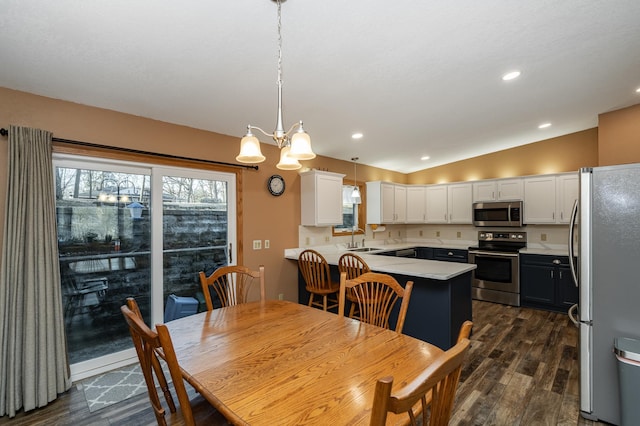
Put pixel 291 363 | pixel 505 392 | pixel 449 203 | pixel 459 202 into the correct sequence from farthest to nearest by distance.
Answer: pixel 449 203 → pixel 459 202 → pixel 505 392 → pixel 291 363

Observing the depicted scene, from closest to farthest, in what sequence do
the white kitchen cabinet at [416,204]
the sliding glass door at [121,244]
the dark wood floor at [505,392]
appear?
the dark wood floor at [505,392] < the sliding glass door at [121,244] < the white kitchen cabinet at [416,204]

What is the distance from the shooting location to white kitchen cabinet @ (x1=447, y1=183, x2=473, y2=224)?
215 inches

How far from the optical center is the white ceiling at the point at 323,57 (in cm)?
172

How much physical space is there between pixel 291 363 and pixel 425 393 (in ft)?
2.42

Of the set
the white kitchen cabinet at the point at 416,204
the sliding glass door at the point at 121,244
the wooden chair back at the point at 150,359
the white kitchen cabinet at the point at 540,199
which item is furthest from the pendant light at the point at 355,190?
the wooden chair back at the point at 150,359

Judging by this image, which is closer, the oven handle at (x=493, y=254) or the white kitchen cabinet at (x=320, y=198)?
the white kitchen cabinet at (x=320, y=198)

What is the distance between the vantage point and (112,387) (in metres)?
2.49

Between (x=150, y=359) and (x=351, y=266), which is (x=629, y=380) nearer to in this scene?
(x=351, y=266)

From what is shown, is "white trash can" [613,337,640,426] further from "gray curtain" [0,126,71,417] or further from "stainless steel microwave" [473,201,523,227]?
"gray curtain" [0,126,71,417]

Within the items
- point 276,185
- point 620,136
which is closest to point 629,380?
point 620,136

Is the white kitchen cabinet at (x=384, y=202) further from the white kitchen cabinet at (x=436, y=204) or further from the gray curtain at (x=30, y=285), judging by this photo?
the gray curtain at (x=30, y=285)

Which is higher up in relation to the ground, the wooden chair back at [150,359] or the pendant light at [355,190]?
the pendant light at [355,190]

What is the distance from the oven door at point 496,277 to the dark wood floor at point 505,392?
1.05 meters

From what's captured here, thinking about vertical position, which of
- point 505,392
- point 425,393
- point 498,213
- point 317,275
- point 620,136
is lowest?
point 505,392
